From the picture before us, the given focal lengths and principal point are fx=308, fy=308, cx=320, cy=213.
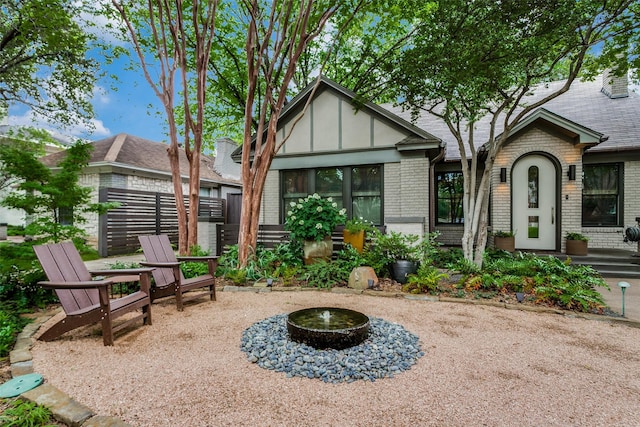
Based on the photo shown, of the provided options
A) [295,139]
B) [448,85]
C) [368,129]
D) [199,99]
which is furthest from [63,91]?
[448,85]

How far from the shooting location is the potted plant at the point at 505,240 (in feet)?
26.9

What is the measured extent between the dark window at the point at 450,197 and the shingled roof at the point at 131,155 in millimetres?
9606

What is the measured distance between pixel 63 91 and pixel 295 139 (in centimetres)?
876

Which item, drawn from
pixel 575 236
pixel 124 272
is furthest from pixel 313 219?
pixel 575 236

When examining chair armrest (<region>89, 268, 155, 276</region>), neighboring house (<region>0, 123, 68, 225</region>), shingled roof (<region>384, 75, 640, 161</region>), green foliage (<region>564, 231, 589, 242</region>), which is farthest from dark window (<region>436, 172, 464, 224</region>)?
neighboring house (<region>0, 123, 68, 225</region>)

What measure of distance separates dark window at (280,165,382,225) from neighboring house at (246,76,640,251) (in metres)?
0.03

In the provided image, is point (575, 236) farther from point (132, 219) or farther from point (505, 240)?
point (132, 219)

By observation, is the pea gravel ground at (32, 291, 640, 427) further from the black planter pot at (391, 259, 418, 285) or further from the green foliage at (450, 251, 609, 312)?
the black planter pot at (391, 259, 418, 285)

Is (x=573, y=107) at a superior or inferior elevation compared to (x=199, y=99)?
superior

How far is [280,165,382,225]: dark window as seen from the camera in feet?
27.0

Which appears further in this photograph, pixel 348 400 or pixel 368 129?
pixel 368 129

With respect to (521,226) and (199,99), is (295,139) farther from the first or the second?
(521,226)

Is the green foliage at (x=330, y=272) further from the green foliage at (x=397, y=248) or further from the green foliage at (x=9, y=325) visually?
the green foliage at (x=9, y=325)

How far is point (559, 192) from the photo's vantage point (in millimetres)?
8102
